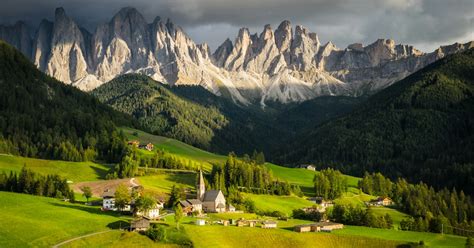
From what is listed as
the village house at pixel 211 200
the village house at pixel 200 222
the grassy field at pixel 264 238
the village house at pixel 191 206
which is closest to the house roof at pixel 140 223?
the grassy field at pixel 264 238

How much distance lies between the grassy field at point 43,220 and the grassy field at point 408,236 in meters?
53.7

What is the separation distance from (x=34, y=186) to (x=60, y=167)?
43234 millimetres

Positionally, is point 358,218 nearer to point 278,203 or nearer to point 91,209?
point 278,203

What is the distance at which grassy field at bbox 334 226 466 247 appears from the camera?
433 feet

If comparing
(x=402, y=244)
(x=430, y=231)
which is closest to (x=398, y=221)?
(x=430, y=231)

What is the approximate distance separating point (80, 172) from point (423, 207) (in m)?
108

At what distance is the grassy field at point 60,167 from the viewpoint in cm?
18070

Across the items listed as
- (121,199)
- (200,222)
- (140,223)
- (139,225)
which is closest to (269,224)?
(200,222)

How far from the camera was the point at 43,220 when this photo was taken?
371ft

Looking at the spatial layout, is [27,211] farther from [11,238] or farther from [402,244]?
[402,244]

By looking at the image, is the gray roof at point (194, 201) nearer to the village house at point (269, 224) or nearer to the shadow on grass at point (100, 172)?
the village house at point (269, 224)

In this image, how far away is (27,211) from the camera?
391 ft

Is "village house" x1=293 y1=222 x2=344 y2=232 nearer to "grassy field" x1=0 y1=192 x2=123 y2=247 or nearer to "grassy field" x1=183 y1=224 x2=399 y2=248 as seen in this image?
"grassy field" x1=183 y1=224 x2=399 y2=248

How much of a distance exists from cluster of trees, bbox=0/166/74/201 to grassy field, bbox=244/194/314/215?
169ft
